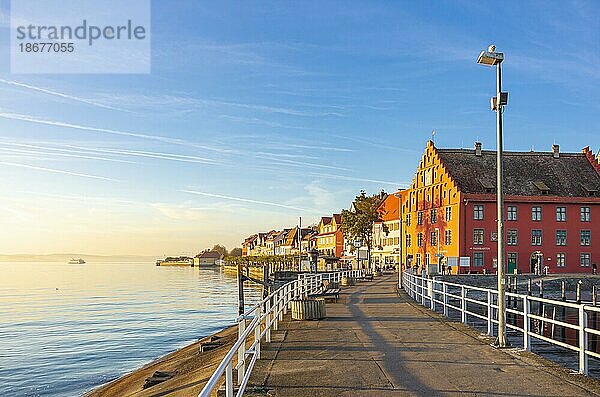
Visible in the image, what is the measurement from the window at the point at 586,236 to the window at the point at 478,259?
12144 millimetres

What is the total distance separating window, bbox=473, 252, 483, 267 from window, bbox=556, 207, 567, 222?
10535 mm

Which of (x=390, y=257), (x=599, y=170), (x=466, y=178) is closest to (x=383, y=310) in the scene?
(x=466, y=178)

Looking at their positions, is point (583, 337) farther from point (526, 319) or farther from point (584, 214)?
point (584, 214)

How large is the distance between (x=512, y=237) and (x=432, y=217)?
967 centimetres

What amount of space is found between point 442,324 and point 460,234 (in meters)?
49.8

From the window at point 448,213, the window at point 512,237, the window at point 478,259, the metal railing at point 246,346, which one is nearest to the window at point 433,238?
the window at point 448,213

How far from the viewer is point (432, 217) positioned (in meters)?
76.1

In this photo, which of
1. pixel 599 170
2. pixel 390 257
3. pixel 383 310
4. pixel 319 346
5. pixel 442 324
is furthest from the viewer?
pixel 390 257

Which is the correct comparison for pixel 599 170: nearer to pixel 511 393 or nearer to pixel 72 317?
pixel 72 317

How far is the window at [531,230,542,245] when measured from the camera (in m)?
70.3

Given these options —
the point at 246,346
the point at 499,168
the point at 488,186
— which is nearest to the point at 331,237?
the point at 488,186

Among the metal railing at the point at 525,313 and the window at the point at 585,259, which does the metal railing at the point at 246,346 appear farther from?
the window at the point at 585,259

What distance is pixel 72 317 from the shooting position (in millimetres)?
54750

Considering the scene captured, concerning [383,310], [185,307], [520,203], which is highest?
[520,203]
